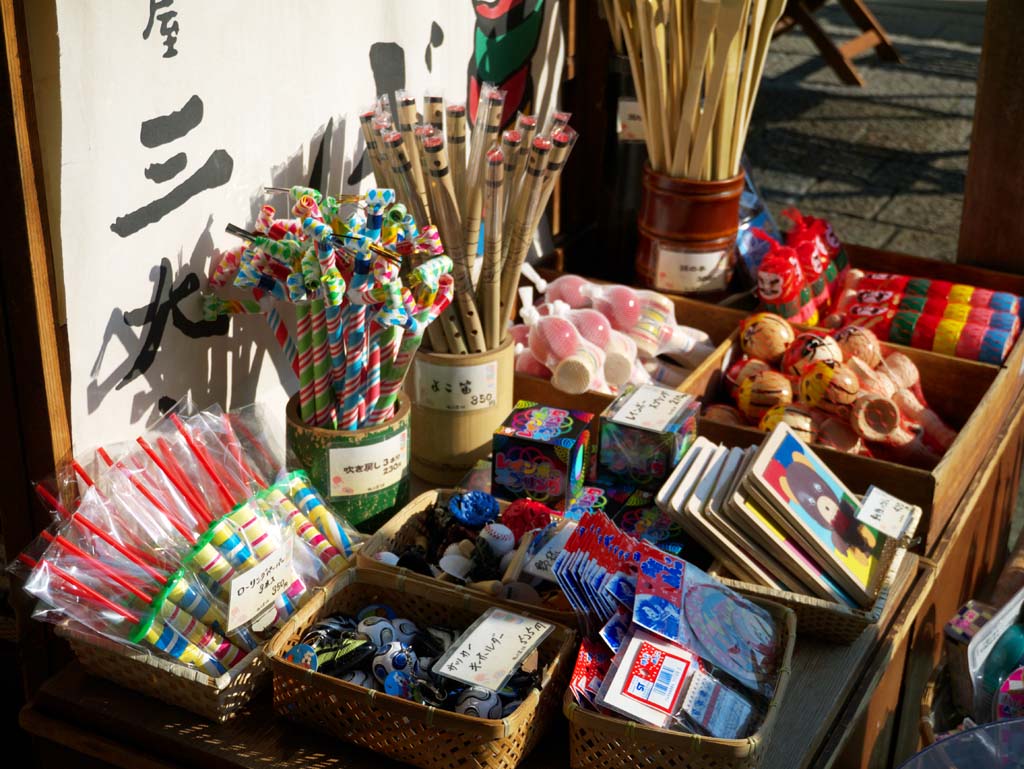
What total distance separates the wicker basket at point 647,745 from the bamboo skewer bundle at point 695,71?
1119mm

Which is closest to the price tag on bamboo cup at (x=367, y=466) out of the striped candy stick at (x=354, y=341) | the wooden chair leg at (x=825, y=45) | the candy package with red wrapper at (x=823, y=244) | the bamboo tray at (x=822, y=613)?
the striped candy stick at (x=354, y=341)

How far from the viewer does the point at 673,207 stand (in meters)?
2.00

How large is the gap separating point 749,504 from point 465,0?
37.1 inches

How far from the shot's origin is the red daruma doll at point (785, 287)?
1.97 meters

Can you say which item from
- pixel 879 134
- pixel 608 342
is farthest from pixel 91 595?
pixel 879 134

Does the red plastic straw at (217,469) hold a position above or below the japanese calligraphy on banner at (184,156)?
below

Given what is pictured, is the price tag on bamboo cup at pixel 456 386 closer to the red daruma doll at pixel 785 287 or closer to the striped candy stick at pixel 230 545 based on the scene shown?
the striped candy stick at pixel 230 545

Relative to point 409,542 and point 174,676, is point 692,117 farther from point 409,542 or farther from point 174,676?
point 174,676

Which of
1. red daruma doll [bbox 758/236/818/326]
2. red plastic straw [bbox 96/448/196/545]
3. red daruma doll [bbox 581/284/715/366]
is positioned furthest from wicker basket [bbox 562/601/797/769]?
red daruma doll [bbox 758/236/818/326]

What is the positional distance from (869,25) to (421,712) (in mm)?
5442

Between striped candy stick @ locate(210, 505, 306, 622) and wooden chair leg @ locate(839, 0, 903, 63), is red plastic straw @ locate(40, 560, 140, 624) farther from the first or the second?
wooden chair leg @ locate(839, 0, 903, 63)

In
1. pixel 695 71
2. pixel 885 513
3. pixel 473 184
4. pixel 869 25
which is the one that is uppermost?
pixel 695 71

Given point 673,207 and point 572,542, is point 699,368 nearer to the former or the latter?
point 673,207

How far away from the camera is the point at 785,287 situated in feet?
6.48
